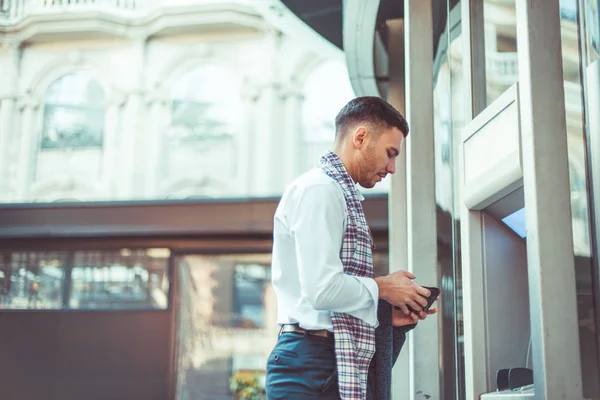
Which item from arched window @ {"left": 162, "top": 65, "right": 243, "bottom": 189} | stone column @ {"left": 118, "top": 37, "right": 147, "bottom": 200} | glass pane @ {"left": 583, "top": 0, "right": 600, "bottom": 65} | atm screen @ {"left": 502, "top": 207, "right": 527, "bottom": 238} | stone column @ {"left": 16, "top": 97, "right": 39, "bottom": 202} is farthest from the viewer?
stone column @ {"left": 16, "top": 97, "right": 39, "bottom": 202}

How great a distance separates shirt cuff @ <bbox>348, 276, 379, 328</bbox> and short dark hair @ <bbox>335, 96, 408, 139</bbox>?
1.72 ft

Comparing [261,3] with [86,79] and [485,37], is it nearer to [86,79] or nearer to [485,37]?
[485,37]

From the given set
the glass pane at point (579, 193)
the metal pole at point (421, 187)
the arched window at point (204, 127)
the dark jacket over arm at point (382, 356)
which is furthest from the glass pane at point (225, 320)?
the dark jacket over arm at point (382, 356)

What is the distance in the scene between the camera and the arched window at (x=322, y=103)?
15.0 m

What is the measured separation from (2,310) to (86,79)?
616 cm

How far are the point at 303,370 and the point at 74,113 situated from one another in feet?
47.8

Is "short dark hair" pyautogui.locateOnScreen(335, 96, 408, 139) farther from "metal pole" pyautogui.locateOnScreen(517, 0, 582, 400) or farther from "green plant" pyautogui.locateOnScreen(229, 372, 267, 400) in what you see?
"green plant" pyautogui.locateOnScreen(229, 372, 267, 400)

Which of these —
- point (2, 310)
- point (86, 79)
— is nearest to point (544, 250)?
point (2, 310)

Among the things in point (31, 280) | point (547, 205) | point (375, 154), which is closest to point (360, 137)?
point (375, 154)

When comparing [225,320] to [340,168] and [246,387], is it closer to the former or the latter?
[246,387]

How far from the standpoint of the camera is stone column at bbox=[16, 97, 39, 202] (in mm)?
15703

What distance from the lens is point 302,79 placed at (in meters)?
15.4

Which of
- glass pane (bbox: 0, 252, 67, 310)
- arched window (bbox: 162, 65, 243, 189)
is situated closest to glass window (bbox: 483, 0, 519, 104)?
glass pane (bbox: 0, 252, 67, 310)

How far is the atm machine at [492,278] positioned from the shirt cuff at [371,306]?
1065 millimetres
